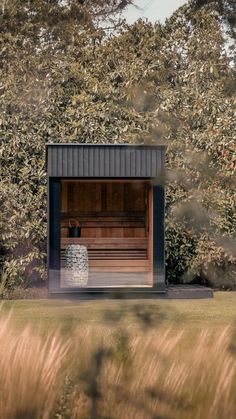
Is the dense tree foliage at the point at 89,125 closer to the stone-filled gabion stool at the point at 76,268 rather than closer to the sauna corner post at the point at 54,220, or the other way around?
the stone-filled gabion stool at the point at 76,268

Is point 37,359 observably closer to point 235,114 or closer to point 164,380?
point 164,380

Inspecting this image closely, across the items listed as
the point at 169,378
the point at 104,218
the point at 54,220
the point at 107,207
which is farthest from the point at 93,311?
the point at 169,378

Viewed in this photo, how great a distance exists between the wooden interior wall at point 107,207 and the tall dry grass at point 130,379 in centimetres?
1333

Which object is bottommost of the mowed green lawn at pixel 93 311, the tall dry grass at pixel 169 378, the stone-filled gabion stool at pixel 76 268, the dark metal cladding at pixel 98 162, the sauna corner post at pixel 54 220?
the mowed green lawn at pixel 93 311

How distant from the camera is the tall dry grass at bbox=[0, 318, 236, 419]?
3131mm

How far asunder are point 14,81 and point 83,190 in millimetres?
2637

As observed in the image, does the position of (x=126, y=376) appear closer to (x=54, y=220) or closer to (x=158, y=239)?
(x=54, y=220)

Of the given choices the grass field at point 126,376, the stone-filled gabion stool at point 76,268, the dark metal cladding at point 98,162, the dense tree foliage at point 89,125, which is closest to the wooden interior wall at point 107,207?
the dense tree foliage at point 89,125

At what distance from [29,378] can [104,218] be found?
13452mm

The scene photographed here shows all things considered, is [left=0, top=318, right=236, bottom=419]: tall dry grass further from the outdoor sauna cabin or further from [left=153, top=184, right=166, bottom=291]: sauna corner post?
[left=153, top=184, right=166, bottom=291]: sauna corner post

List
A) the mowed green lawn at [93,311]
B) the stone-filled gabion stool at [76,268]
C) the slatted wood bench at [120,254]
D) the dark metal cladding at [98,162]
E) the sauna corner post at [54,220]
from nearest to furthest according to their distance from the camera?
the mowed green lawn at [93,311]
the dark metal cladding at [98,162]
the sauna corner post at [54,220]
the stone-filled gabion stool at [76,268]
the slatted wood bench at [120,254]

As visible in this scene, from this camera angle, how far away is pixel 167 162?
15.0m

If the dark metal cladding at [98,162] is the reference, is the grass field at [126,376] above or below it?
below

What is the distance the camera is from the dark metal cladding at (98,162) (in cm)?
1311
